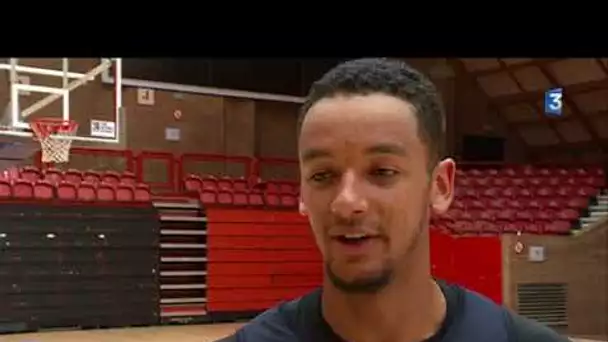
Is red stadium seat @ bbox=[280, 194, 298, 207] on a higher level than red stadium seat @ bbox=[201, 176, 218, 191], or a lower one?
lower

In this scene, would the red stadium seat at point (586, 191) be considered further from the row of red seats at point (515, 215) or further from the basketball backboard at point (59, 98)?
the basketball backboard at point (59, 98)

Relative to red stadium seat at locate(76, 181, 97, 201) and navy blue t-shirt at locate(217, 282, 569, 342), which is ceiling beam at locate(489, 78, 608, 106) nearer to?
red stadium seat at locate(76, 181, 97, 201)

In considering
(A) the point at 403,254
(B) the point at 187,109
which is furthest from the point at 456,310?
(B) the point at 187,109

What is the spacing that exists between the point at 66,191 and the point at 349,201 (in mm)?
9188

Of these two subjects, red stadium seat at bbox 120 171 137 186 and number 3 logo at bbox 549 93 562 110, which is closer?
red stadium seat at bbox 120 171 137 186

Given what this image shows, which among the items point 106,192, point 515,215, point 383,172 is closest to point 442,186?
point 383,172

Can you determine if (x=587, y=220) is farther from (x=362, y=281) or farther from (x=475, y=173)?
(x=362, y=281)

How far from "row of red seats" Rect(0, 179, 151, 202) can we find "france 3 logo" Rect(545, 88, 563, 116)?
6.13 meters

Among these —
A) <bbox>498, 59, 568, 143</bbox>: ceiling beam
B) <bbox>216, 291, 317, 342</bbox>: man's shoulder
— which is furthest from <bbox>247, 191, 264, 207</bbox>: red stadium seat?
<bbox>216, 291, 317, 342</bbox>: man's shoulder

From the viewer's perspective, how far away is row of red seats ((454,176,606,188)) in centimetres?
1187

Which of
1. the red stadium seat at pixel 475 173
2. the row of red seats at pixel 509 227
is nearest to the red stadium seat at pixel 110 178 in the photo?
the row of red seats at pixel 509 227

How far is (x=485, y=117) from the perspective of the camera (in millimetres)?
13992

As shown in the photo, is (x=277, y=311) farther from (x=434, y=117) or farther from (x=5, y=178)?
(x=5, y=178)

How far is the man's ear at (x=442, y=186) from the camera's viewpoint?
1023mm
